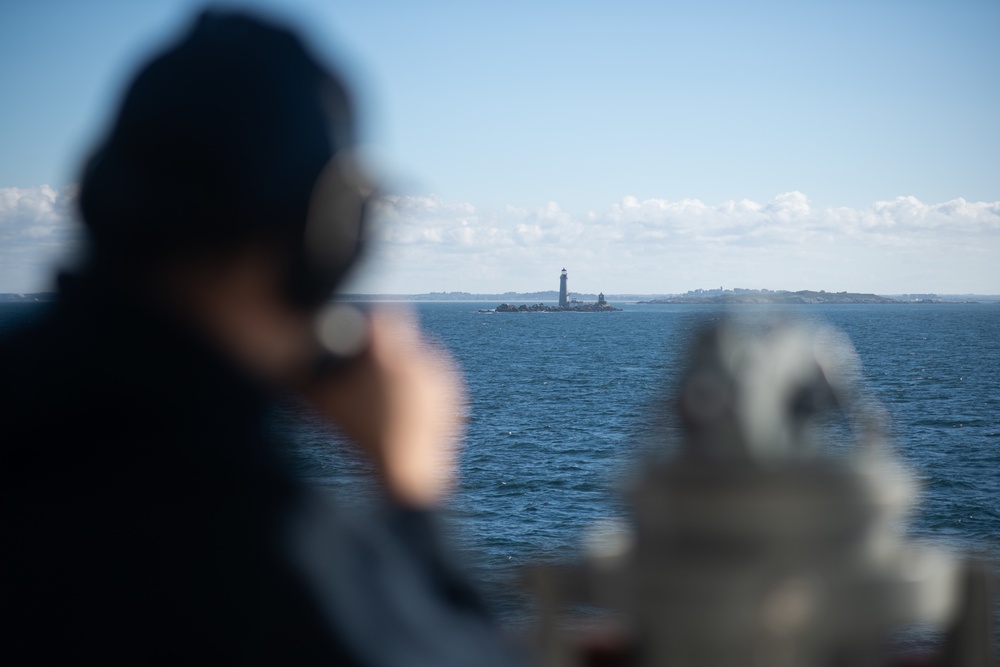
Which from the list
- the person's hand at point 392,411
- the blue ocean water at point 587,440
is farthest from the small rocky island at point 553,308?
the person's hand at point 392,411

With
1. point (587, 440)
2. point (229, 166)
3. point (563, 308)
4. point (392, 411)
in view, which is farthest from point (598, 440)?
point (563, 308)

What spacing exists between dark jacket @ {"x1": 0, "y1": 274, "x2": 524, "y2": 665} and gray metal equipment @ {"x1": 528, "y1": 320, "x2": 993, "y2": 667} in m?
0.21

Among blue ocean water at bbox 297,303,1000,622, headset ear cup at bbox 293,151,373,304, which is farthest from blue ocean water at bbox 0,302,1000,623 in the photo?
headset ear cup at bbox 293,151,373,304

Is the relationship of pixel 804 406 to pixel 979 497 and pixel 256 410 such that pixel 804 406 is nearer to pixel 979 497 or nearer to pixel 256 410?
pixel 256 410

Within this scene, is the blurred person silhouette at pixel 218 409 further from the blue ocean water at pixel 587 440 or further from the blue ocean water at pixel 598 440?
the blue ocean water at pixel 598 440

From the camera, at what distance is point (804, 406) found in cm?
104

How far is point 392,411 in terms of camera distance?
1169 millimetres

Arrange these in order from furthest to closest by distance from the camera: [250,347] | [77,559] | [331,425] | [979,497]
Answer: [979,497] → [331,425] → [250,347] → [77,559]

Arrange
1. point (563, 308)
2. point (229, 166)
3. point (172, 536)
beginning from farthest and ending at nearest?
point (563, 308)
point (229, 166)
point (172, 536)

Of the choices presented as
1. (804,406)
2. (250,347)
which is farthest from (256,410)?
(804,406)

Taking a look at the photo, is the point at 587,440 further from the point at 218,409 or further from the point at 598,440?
the point at 218,409

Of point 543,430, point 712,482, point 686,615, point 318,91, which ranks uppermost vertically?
point 318,91

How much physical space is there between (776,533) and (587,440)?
37444mm

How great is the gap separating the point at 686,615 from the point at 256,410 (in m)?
0.50
